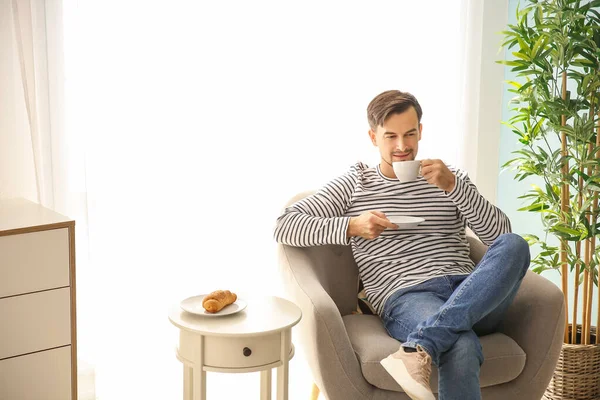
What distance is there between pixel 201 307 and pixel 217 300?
7cm

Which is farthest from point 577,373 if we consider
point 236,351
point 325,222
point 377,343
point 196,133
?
point 196,133

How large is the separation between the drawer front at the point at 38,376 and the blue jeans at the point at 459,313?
106 centimetres

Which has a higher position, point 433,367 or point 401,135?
point 401,135

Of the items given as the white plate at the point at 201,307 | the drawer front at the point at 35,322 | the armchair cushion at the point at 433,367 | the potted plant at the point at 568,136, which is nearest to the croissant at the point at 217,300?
the white plate at the point at 201,307

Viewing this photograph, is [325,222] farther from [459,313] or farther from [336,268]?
[459,313]

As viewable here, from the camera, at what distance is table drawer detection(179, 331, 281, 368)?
2016mm

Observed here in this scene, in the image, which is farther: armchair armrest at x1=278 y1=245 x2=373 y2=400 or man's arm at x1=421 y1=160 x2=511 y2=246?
man's arm at x1=421 y1=160 x2=511 y2=246

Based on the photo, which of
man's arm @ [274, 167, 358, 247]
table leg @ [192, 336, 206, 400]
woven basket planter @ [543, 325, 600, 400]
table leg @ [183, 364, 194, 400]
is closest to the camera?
table leg @ [192, 336, 206, 400]

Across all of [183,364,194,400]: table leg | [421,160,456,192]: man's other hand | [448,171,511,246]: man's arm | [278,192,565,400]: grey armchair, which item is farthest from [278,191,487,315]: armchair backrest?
[183,364,194,400]: table leg

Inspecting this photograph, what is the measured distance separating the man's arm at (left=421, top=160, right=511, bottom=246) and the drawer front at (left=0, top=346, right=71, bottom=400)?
1.33 metres

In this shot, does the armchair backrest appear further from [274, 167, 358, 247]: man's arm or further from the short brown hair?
the short brown hair

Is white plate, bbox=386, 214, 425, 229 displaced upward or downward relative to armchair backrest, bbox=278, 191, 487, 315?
upward

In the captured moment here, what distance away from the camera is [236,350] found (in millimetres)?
2016

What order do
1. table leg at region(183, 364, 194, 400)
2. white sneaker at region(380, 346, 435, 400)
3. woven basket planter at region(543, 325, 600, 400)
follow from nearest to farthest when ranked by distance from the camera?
white sneaker at region(380, 346, 435, 400), table leg at region(183, 364, 194, 400), woven basket planter at region(543, 325, 600, 400)
